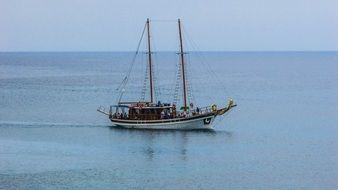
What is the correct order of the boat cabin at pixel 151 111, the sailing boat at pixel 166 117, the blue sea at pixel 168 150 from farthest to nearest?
the boat cabin at pixel 151 111 < the sailing boat at pixel 166 117 < the blue sea at pixel 168 150

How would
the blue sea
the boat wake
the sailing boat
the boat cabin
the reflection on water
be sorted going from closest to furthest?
the blue sea < the reflection on water < the sailing boat < the boat cabin < the boat wake

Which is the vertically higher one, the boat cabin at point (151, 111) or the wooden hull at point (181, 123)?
the boat cabin at point (151, 111)

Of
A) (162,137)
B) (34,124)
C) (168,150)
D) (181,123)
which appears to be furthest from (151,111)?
(34,124)

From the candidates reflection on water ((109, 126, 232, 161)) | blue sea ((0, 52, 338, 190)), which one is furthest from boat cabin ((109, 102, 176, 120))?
blue sea ((0, 52, 338, 190))

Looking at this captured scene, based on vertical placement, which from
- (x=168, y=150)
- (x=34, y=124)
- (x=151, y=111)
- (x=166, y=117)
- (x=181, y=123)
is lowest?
(x=168, y=150)

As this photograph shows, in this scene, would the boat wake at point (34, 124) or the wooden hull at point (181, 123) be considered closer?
the wooden hull at point (181, 123)

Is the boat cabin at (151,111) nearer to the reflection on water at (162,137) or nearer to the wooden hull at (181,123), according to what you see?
the wooden hull at (181,123)

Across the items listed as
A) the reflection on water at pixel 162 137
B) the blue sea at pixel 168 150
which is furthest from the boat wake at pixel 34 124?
the reflection on water at pixel 162 137

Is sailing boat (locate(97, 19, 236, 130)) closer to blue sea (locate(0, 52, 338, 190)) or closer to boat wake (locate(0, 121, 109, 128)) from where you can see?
blue sea (locate(0, 52, 338, 190))

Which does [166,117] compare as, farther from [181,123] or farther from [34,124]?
[34,124]

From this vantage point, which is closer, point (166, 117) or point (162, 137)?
point (162, 137)

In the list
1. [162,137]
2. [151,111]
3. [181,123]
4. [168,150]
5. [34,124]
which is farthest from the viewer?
[34,124]

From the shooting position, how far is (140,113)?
90.2 m

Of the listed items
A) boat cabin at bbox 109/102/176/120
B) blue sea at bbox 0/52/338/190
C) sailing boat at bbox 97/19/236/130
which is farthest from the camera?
→ boat cabin at bbox 109/102/176/120
